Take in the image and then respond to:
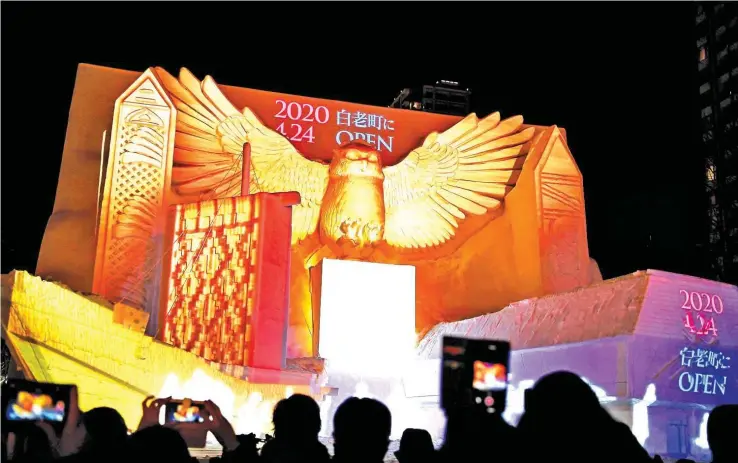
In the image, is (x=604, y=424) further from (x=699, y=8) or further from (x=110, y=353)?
(x=699, y=8)

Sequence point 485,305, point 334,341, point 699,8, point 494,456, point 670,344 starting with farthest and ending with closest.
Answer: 1. point 699,8
2. point 485,305
3. point 334,341
4. point 670,344
5. point 494,456

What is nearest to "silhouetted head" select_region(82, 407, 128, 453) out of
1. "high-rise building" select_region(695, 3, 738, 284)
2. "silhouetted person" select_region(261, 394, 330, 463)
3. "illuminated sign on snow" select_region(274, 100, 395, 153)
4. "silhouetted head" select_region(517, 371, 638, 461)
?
"silhouetted person" select_region(261, 394, 330, 463)

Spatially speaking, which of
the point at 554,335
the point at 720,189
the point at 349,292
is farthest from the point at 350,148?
the point at 720,189

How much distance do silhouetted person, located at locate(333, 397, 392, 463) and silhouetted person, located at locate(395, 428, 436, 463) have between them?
73cm

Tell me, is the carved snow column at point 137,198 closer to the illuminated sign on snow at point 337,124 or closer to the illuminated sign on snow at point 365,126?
the illuminated sign on snow at point 337,124

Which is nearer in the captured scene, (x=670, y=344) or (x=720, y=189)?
(x=670, y=344)

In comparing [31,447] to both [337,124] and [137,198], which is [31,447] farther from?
[337,124]

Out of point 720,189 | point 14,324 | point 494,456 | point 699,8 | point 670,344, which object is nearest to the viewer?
point 494,456

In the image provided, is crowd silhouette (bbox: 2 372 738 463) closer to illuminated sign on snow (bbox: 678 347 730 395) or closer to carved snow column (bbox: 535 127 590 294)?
illuminated sign on snow (bbox: 678 347 730 395)

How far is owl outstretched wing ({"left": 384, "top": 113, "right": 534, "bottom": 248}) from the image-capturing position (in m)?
19.1

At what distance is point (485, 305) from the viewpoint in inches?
752

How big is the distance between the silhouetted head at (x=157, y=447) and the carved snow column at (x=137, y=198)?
13590 mm

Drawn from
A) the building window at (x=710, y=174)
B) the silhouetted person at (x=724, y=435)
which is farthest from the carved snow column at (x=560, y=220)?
the silhouetted person at (x=724, y=435)

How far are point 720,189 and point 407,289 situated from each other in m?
17.3
